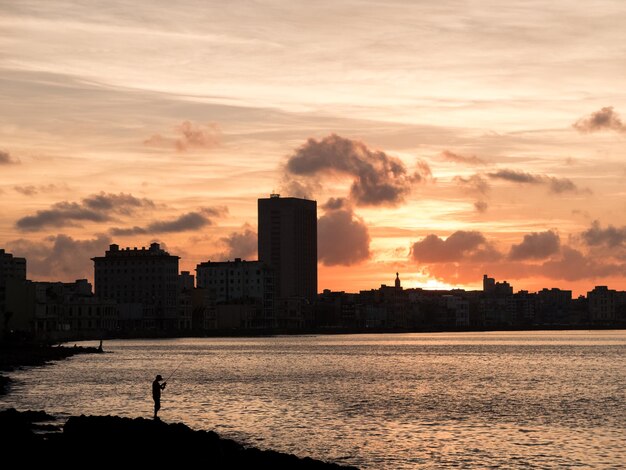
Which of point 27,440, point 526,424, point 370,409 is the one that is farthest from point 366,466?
point 370,409

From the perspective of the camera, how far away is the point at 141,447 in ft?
152

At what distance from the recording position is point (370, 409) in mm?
83375

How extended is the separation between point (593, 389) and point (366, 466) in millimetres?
54749

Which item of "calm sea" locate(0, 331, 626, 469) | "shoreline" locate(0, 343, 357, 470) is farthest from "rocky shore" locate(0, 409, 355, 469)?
"calm sea" locate(0, 331, 626, 469)

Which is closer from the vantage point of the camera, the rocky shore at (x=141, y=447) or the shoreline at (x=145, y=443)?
the rocky shore at (x=141, y=447)

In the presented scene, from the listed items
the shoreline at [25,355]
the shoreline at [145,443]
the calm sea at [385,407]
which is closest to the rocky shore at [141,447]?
the shoreline at [145,443]

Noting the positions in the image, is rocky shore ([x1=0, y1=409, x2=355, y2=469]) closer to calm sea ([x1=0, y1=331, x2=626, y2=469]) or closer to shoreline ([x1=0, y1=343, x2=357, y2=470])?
shoreline ([x1=0, y1=343, x2=357, y2=470])

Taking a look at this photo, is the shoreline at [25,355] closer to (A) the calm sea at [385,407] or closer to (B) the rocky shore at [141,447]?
(A) the calm sea at [385,407]

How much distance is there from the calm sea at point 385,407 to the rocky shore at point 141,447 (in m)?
8.68

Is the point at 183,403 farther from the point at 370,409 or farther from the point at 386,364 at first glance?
the point at 386,364

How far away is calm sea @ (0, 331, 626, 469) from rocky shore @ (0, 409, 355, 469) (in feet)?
28.5

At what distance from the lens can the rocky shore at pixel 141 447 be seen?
45.6 metres

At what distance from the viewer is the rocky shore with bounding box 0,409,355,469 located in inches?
1795

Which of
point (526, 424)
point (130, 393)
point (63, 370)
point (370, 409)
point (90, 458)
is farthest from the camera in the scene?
point (63, 370)
